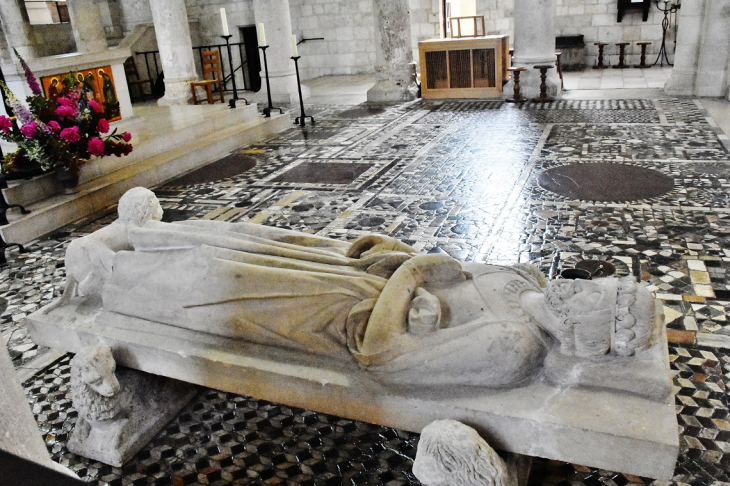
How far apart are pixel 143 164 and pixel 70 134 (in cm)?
145

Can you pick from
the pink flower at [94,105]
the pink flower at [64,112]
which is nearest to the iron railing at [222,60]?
the pink flower at [94,105]

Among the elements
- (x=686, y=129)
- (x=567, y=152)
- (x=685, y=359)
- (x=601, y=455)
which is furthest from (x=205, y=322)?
(x=686, y=129)

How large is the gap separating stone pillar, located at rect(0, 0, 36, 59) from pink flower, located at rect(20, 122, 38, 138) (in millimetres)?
7702

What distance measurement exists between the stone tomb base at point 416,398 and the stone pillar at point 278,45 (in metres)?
9.42

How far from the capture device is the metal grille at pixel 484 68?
1039 cm

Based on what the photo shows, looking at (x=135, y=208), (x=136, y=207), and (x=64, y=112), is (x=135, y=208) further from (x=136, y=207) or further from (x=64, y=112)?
(x=64, y=112)

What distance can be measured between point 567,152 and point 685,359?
411 centimetres

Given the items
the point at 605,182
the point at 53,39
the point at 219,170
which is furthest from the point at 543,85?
the point at 53,39

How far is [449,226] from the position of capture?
4.84 meters

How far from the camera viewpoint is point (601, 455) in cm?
186

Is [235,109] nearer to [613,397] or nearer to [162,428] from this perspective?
[162,428]

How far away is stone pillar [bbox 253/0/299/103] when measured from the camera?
36.8 feet

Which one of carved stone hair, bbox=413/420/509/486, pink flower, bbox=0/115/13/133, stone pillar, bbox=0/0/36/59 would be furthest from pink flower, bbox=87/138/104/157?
stone pillar, bbox=0/0/36/59

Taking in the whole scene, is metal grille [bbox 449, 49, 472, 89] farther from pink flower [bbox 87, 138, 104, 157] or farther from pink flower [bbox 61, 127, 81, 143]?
pink flower [bbox 61, 127, 81, 143]
